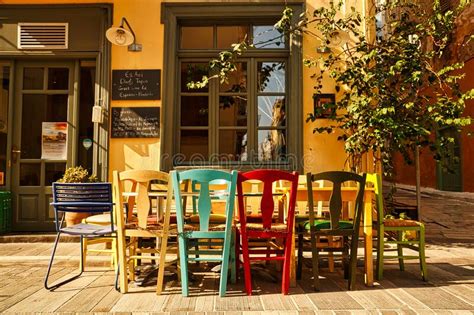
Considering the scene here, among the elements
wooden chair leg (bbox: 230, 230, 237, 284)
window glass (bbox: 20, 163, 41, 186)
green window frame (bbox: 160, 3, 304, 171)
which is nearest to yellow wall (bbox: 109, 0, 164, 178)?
green window frame (bbox: 160, 3, 304, 171)

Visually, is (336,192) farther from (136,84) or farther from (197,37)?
(197,37)

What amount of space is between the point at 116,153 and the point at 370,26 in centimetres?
383

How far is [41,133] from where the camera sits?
19.0 feet

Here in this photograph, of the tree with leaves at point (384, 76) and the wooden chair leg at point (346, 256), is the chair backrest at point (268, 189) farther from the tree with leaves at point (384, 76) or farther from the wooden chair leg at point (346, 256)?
the tree with leaves at point (384, 76)

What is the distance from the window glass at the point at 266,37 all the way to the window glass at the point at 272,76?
10.5 inches

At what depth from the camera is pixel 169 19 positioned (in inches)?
223

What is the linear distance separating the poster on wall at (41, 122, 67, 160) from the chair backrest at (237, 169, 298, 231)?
12.0ft

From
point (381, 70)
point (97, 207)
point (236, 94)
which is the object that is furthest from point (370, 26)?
point (97, 207)

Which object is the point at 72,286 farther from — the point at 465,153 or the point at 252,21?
the point at 465,153

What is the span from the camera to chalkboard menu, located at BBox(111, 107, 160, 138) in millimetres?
5531

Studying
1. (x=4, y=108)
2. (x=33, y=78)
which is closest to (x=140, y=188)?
(x=33, y=78)

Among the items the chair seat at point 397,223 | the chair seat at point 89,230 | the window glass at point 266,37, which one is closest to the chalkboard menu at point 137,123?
the window glass at point 266,37

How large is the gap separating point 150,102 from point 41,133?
165 cm

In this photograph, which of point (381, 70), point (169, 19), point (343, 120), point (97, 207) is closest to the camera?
point (97, 207)
